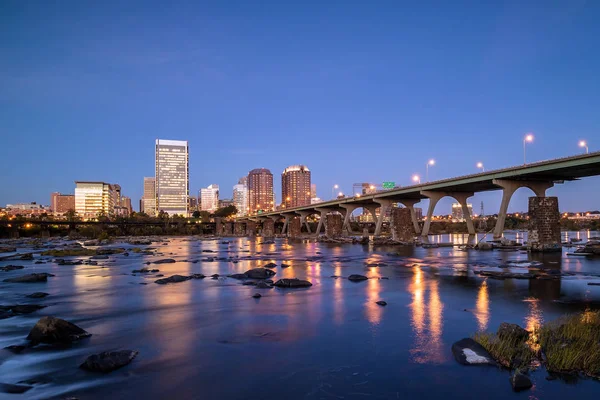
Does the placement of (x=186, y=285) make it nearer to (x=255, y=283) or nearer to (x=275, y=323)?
(x=255, y=283)

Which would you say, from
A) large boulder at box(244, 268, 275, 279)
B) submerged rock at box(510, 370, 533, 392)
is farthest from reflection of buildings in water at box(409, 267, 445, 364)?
large boulder at box(244, 268, 275, 279)

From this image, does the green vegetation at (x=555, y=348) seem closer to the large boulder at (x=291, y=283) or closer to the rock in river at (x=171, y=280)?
the large boulder at (x=291, y=283)

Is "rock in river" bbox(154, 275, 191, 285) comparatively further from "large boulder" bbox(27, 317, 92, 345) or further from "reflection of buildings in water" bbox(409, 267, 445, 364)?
"reflection of buildings in water" bbox(409, 267, 445, 364)

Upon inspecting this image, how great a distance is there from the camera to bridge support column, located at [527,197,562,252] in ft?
171

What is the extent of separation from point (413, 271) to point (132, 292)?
23506 millimetres

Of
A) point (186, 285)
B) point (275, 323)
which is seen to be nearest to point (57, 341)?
point (275, 323)

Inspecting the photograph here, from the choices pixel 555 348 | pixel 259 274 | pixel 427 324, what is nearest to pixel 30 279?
pixel 259 274

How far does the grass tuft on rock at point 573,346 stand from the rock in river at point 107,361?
12488mm

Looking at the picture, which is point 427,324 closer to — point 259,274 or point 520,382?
point 520,382

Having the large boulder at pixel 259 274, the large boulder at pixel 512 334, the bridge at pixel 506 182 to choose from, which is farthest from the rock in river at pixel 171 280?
the bridge at pixel 506 182

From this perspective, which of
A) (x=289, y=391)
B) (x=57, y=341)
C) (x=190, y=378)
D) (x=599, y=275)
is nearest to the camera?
(x=289, y=391)

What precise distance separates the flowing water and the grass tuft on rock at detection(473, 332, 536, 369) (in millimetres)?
555

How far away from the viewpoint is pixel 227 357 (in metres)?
13.1

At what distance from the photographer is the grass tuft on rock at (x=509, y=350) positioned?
1169 cm
